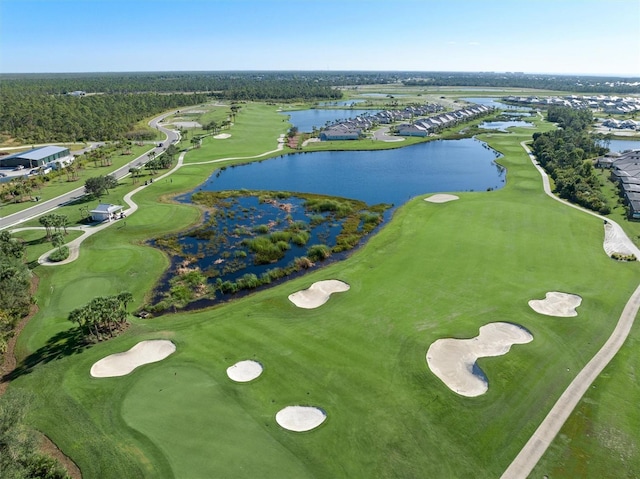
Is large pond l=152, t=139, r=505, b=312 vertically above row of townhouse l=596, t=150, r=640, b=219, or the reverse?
row of townhouse l=596, t=150, r=640, b=219

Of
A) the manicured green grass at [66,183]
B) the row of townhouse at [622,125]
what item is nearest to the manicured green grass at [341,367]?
the manicured green grass at [66,183]

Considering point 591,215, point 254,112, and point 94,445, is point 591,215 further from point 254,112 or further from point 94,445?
point 254,112

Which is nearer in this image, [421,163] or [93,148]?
[421,163]

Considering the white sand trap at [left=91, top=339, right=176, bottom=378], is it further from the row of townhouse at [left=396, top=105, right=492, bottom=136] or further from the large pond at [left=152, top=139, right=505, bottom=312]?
the row of townhouse at [left=396, top=105, right=492, bottom=136]

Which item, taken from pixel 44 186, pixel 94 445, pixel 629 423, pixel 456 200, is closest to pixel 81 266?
pixel 94 445

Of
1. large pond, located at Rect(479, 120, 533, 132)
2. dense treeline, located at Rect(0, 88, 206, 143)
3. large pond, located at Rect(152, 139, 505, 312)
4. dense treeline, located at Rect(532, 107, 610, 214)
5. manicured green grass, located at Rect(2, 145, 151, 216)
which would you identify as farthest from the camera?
large pond, located at Rect(479, 120, 533, 132)

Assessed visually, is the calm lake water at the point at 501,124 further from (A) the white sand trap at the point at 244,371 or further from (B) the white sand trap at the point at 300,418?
(B) the white sand trap at the point at 300,418

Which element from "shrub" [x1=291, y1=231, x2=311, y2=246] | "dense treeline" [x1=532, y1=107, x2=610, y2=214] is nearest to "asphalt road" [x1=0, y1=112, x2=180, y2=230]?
"shrub" [x1=291, y1=231, x2=311, y2=246]
